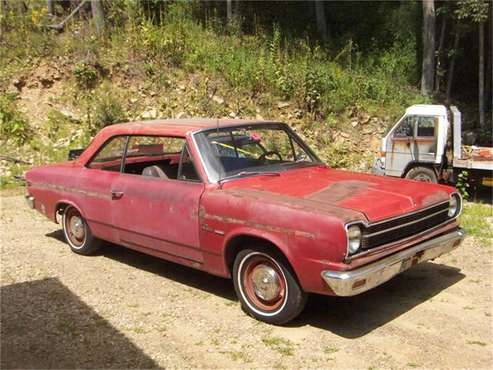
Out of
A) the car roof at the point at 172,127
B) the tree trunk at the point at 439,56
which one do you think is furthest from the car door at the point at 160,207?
the tree trunk at the point at 439,56

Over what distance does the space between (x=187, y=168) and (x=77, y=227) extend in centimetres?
210

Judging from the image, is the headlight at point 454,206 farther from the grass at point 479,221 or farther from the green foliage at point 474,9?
the green foliage at point 474,9

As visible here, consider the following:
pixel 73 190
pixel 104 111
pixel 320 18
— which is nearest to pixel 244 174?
pixel 73 190

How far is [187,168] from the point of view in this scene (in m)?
5.20

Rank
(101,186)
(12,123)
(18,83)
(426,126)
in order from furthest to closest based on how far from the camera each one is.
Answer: (18,83)
(12,123)
(426,126)
(101,186)

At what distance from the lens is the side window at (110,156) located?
599 centimetres

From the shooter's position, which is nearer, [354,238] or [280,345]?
[354,238]

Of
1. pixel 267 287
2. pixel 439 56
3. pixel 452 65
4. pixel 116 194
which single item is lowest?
pixel 267 287

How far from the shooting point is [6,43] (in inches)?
589

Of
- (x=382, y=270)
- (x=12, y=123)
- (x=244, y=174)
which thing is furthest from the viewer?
(x=12, y=123)

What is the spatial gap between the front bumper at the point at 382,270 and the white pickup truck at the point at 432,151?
19.2 feet

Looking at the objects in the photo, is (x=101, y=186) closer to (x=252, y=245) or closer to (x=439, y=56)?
(x=252, y=245)

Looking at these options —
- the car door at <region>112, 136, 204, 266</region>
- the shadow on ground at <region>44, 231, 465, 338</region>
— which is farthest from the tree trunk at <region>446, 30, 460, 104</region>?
the car door at <region>112, 136, 204, 266</region>

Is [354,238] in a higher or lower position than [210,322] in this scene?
higher
